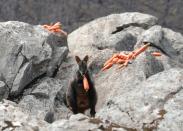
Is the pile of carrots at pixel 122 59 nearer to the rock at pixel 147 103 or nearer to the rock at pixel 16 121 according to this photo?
the rock at pixel 147 103

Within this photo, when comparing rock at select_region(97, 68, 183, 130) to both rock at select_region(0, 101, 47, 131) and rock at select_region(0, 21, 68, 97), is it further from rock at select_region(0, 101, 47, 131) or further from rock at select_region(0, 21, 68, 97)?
rock at select_region(0, 21, 68, 97)

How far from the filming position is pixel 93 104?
2902 centimetres

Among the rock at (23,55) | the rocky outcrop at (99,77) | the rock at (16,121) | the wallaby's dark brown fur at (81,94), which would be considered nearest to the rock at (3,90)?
the rocky outcrop at (99,77)

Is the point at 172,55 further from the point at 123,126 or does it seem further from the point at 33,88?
the point at 123,126

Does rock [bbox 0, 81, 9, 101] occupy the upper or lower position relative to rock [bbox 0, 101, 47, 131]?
upper

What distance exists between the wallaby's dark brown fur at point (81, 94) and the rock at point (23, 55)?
484 centimetres

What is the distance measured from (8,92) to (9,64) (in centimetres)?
163

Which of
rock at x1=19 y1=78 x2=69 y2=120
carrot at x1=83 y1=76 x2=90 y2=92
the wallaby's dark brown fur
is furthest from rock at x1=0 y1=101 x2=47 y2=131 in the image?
rock at x1=19 y1=78 x2=69 y2=120

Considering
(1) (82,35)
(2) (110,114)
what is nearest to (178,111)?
(2) (110,114)

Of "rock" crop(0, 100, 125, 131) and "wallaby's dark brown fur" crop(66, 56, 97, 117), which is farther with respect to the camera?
"wallaby's dark brown fur" crop(66, 56, 97, 117)

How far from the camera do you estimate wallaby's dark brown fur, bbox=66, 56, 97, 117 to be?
28.2 metres

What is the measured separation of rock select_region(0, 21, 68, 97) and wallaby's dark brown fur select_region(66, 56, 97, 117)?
191 inches

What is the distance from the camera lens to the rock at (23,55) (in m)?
33.3

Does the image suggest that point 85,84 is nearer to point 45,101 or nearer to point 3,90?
point 45,101
